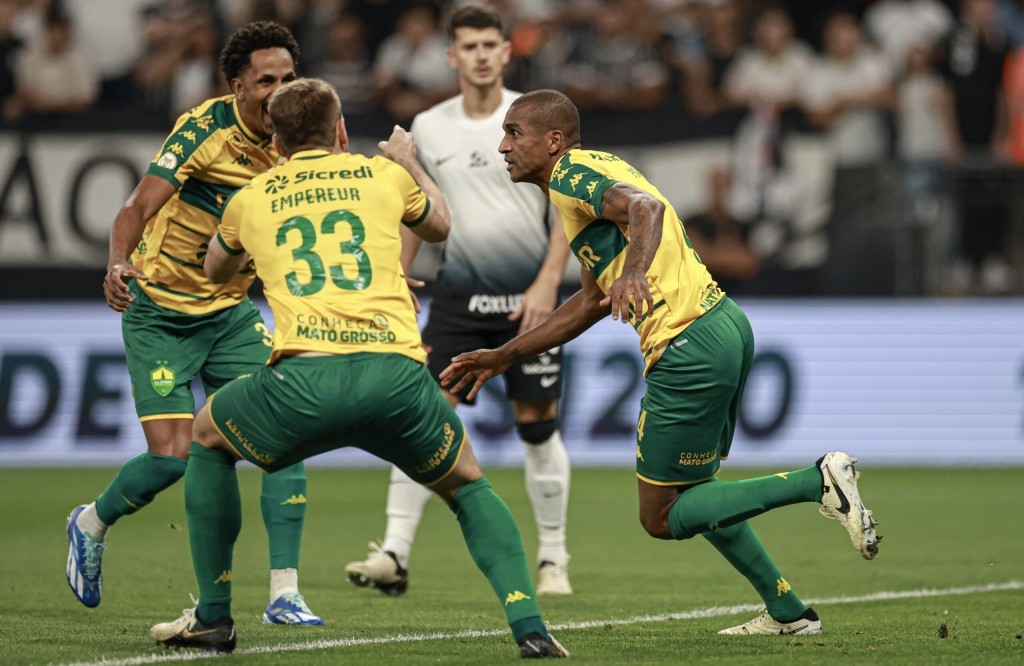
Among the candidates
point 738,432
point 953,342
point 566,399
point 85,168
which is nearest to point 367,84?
point 85,168

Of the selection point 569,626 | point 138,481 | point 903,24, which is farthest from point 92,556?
point 903,24

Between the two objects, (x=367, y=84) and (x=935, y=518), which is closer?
(x=935, y=518)

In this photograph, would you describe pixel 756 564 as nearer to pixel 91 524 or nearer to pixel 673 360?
pixel 673 360

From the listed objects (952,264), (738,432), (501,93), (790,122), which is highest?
(501,93)

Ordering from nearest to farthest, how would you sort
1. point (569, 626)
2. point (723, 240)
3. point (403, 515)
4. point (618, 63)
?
point (569, 626) → point (403, 515) → point (723, 240) → point (618, 63)

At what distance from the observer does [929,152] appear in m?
15.9

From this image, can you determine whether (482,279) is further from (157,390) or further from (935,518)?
(935,518)

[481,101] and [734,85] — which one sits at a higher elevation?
[481,101]

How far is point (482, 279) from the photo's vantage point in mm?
8289

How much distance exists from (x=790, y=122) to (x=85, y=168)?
6.73 meters

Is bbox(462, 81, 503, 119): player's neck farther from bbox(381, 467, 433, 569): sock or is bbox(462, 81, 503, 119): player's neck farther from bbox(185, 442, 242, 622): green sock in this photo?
bbox(185, 442, 242, 622): green sock

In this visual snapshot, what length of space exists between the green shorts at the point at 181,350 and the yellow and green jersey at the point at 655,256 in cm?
181

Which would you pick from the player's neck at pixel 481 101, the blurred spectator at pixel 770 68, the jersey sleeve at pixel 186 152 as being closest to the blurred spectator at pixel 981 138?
the blurred spectator at pixel 770 68

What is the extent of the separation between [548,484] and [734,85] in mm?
9072
